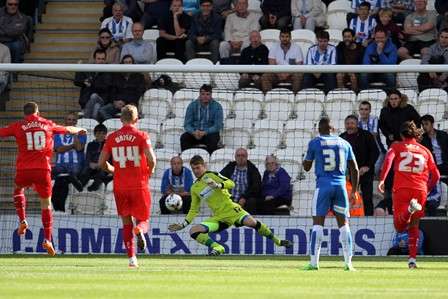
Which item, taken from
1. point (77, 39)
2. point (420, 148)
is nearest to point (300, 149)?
point (420, 148)

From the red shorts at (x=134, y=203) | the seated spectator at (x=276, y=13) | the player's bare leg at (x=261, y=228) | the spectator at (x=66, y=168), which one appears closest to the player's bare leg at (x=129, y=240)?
the red shorts at (x=134, y=203)

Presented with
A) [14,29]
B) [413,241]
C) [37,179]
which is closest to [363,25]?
[14,29]

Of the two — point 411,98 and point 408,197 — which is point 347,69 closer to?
point 411,98

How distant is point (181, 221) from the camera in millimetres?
23203

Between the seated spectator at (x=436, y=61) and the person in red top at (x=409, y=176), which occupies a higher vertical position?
the seated spectator at (x=436, y=61)

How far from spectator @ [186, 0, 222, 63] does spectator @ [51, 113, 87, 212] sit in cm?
349

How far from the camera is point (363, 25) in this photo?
84.7 feet

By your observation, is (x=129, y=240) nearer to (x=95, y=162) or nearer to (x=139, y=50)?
(x=95, y=162)

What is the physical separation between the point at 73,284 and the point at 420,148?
6405 mm

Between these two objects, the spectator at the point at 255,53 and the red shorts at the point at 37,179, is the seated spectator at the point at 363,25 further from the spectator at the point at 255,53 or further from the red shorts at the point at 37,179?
the red shorts at the point at 37,179

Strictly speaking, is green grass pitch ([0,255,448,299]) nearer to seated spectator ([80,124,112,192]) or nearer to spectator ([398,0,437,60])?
seated spectator ([80,124,112,192])

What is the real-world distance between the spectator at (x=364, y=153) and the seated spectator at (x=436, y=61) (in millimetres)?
1711

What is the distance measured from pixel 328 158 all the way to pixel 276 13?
8885 mm

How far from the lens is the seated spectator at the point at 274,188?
2302cm
